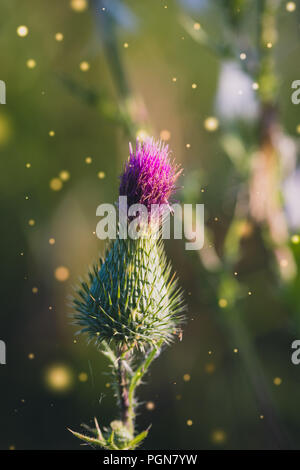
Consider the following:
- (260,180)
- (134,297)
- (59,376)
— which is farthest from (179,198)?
(59,376)

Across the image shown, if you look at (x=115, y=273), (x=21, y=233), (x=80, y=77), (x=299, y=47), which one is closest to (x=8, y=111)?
(x=80, y=77)

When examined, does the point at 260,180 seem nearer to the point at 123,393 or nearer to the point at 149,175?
the point at 149,175

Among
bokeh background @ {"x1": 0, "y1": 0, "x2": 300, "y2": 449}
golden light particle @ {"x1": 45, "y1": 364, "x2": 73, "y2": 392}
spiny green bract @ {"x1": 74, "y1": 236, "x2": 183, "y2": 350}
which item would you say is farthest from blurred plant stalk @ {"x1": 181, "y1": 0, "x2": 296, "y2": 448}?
golden light particle @ {"x1": 45, "y1": 364, "x2": 73, "y2": 392}

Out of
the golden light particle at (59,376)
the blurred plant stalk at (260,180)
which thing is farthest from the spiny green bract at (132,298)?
the golden light particle at (59,376)

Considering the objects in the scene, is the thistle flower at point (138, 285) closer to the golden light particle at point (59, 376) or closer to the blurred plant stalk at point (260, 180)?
the blurred plant stalk at point (260, 180)

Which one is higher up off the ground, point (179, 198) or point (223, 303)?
point (179, 198)

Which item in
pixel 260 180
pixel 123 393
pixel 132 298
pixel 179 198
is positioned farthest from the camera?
pixel 260 180
